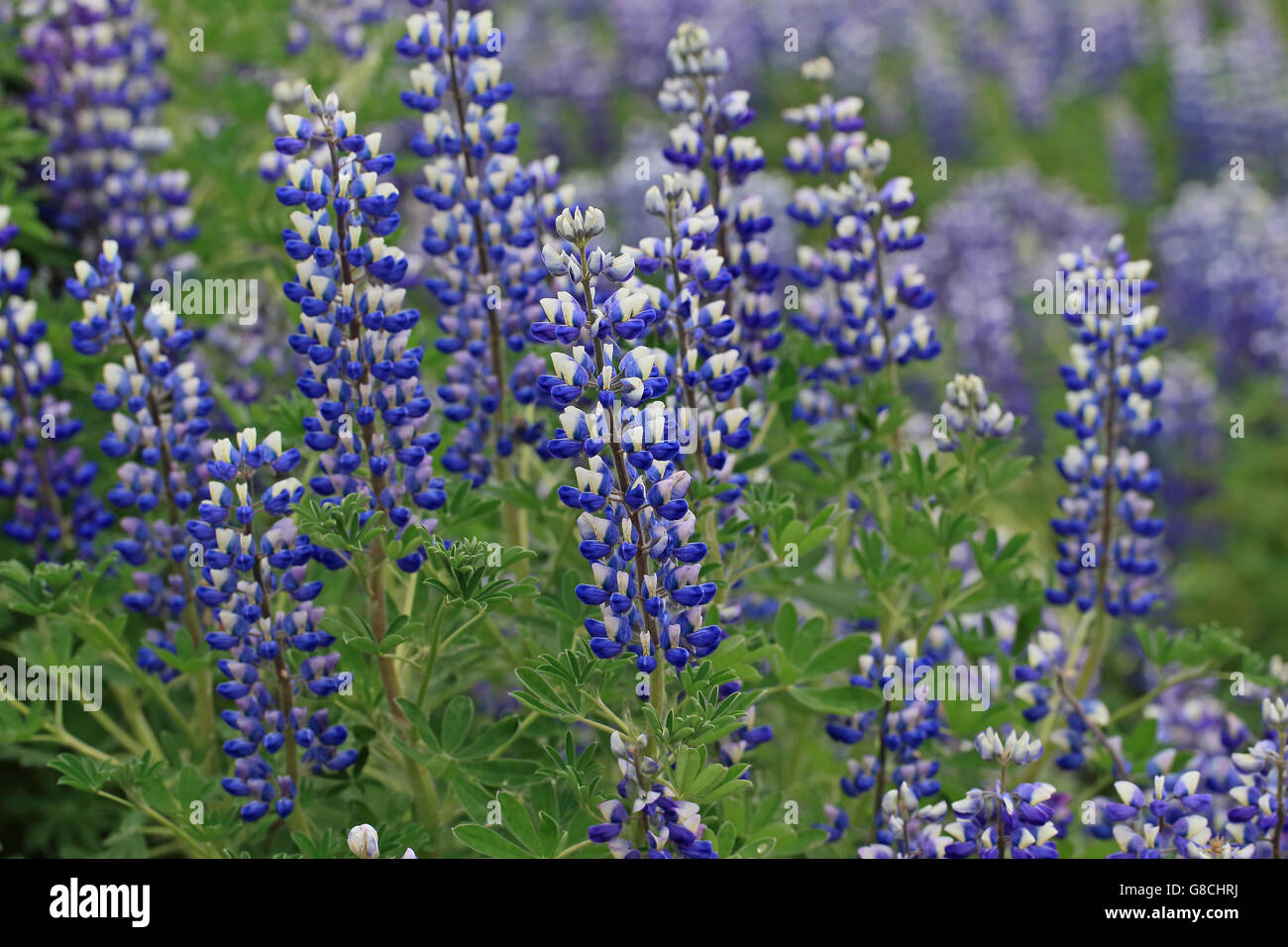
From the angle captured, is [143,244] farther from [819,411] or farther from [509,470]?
[819,411]

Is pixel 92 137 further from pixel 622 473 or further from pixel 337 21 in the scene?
pixel 622 473

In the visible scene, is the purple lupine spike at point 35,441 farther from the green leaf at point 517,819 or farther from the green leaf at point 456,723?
the green leaf at point 517,819

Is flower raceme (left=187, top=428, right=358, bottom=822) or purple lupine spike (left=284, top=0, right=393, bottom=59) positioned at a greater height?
purple lupine spike (left=284, top=0, right=393, bottom=59)

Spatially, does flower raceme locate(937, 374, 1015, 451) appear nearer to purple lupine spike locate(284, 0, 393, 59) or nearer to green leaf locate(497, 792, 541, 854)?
green leaf locate(497, 792, 541, 854)

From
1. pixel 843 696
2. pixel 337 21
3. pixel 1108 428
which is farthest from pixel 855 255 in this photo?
pixel 337 21

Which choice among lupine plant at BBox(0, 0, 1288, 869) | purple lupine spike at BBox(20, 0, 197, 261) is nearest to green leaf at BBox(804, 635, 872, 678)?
lupine plant at BBox(0, 0, 1288, 869)
